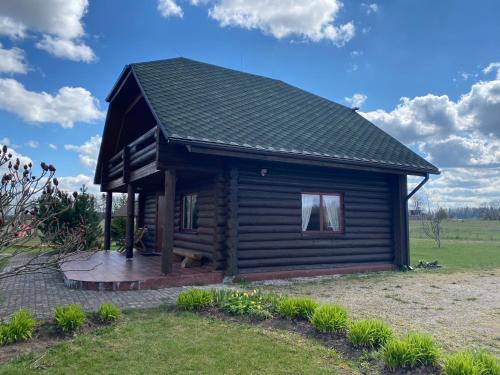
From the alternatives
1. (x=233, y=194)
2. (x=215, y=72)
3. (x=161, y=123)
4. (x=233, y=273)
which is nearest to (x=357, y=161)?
(x=233, y=194)

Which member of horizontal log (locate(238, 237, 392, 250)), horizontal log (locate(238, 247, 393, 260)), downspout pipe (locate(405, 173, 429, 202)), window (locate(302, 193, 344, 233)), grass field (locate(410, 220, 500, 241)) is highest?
downspout pipe (locate(405, 173, 429, 202))

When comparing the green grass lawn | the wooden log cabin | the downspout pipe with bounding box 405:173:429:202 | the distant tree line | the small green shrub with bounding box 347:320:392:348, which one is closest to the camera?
the green grass lawn

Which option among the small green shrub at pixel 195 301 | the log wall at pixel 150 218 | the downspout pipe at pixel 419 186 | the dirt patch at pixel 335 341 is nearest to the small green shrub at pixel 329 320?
the dirt patch at pixel 335 341

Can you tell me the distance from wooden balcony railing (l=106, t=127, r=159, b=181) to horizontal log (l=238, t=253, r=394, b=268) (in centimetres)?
330

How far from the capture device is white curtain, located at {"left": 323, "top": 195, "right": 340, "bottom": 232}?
10023mm

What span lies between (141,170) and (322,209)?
4.77 meters

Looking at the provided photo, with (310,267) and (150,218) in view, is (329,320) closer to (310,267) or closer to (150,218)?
(310,267)

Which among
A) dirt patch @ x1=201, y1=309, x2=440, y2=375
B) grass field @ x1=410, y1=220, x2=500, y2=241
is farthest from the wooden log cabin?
grass field @ x1=410, y1=220, x2=500, y2=241

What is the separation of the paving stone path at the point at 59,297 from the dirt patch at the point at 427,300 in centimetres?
234

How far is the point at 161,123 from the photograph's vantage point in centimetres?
773

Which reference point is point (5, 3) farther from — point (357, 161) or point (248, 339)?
point (357, 161)

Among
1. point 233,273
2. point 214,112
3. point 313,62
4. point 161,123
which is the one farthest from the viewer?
point 313,62

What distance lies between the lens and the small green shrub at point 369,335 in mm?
3914

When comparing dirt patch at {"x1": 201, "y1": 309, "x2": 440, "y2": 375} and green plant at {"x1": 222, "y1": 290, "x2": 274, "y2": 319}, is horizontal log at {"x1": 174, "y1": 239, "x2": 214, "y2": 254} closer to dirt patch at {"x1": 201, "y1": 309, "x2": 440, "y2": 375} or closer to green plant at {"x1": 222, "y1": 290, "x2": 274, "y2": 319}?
green plant at {"x1": 222, "y1": 290, "x2": 274, "y2": 319}
